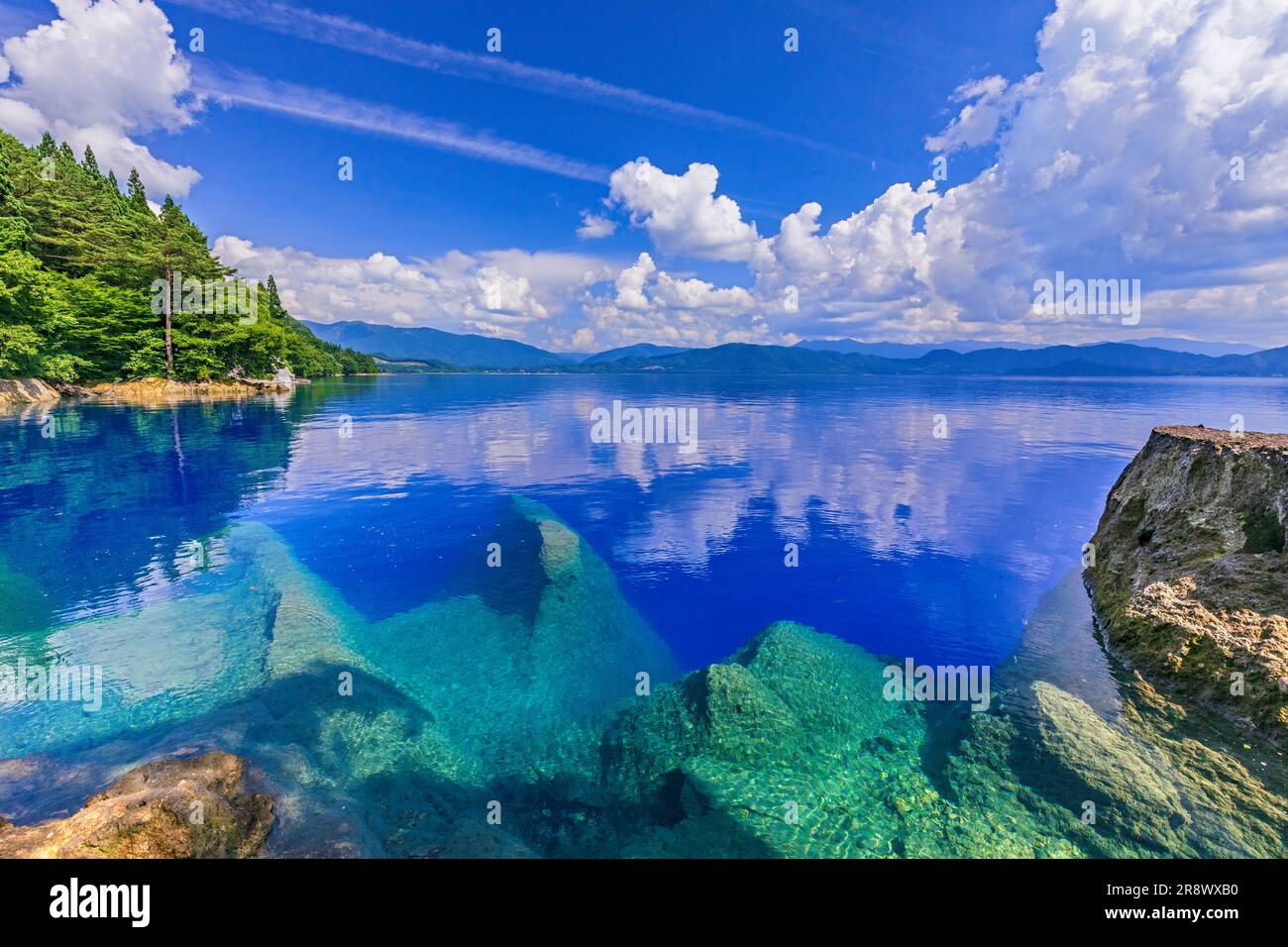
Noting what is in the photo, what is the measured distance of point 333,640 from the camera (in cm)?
1594

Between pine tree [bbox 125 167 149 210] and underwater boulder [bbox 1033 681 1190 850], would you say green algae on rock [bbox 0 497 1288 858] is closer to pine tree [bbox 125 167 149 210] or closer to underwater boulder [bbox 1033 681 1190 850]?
underwater boulder [bbox 1033 681 1190 850]

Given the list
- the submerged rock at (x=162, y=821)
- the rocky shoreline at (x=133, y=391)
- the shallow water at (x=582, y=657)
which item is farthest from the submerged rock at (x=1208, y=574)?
the rocky shoreline at (x=133, y=391)

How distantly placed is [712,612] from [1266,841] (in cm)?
1332

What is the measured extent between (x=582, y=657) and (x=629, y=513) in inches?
609

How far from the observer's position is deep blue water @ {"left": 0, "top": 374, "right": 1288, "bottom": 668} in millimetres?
19094

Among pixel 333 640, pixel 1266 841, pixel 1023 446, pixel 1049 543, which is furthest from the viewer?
pixel 1023 446

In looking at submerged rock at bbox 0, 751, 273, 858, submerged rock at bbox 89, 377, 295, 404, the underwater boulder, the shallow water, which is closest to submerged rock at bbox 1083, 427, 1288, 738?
the shallow water

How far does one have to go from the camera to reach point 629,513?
31266mm

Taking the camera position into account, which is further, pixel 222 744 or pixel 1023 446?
pixel 1023 446

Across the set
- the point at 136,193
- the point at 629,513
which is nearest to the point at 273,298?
the point at 136,193

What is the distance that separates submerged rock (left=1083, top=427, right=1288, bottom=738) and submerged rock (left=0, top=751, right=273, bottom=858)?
63.5ft

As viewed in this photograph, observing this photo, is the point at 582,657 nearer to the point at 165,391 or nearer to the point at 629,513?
the point at 629,513

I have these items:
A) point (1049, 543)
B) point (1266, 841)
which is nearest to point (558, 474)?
point (1049, 543)
